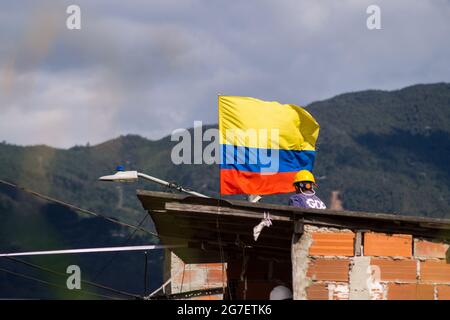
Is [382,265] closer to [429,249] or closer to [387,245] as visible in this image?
[387,245]

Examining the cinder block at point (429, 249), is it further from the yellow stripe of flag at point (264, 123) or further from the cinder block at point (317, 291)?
the yellow stripe of flag at point (264, 123)

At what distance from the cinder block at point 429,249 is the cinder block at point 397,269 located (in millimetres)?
185

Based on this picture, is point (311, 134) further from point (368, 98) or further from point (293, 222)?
point (368, 98)

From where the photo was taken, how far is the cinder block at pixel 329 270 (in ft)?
54.3

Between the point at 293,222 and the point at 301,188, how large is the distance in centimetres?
153

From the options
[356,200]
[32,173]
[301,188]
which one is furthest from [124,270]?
[301,188]

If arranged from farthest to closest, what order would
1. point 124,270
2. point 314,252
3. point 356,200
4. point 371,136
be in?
point 371,136
point 356,200
point 124,270
point 314,252

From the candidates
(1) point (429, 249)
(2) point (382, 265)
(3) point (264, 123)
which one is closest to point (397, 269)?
(2) point (382, 265)

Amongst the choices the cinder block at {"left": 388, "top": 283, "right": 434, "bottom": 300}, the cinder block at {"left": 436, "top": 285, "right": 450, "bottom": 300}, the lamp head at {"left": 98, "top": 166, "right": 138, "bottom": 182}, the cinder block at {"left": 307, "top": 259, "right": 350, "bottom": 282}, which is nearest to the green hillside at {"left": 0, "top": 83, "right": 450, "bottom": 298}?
the lamp head at {"left": 98, "top": 166, "right": 138, "bottom": 182}

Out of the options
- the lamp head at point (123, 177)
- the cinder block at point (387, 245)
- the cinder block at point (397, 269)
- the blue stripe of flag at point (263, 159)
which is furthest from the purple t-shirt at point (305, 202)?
the lamp head at point (123, 177)

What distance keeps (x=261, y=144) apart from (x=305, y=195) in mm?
3922

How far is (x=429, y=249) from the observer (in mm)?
17156

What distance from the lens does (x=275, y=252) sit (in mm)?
19594
